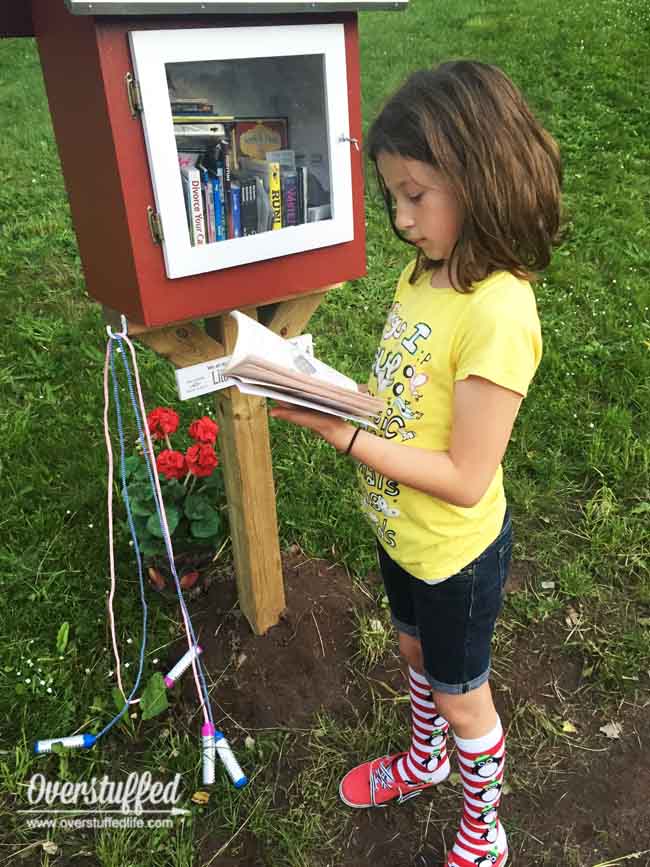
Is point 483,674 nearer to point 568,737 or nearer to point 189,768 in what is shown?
point 568,737

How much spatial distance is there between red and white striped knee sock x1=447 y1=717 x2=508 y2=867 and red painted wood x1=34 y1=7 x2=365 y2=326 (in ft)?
3.74

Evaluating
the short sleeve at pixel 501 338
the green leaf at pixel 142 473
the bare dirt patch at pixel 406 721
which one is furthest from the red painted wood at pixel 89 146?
the bare dirt patch at pixel 406 721

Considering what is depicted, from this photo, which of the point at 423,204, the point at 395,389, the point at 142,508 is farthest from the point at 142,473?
the point at 423,204

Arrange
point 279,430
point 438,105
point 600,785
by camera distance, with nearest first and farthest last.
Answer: point 438,105, point 600,785, point 279,430

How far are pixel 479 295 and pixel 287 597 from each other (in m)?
1.54

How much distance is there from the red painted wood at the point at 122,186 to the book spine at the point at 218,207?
93 millimetres

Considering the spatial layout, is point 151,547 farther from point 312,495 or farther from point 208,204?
point 208,204

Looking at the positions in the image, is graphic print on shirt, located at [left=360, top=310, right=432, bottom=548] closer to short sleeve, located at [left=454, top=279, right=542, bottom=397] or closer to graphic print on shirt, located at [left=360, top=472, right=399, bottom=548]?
graphic print on shirt, located at [left=360, top=472, right=399, bottom=548]

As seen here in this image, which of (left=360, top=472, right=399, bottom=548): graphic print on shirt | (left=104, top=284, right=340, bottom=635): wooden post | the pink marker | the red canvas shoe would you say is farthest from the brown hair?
the pink marker

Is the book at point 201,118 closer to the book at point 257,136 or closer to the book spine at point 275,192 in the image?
the book at point 257,136

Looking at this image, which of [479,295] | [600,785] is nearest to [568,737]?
[600,785]

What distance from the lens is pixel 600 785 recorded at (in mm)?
2033

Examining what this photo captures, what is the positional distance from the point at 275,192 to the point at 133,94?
16.8 inches

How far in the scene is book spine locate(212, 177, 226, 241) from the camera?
166 cm
